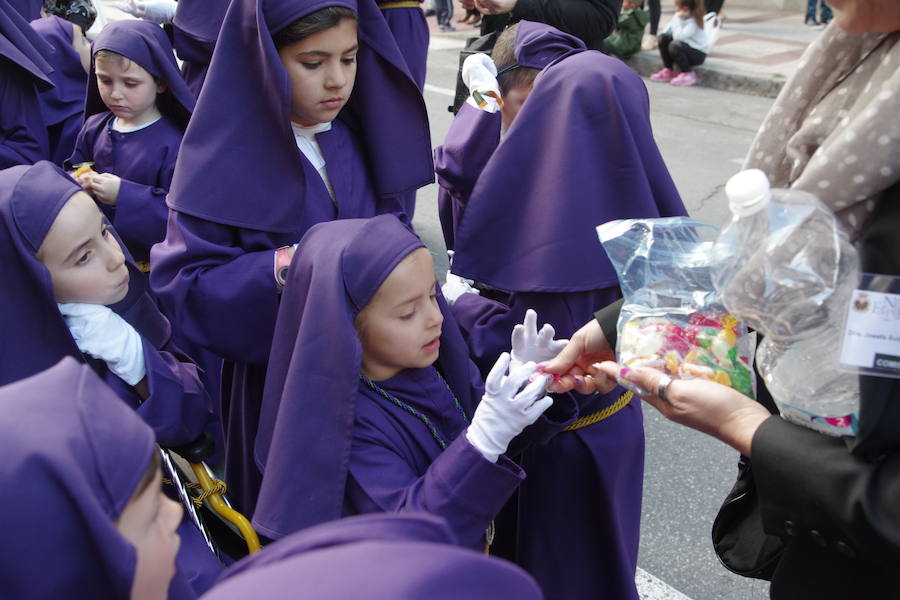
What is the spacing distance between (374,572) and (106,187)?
9.19ft

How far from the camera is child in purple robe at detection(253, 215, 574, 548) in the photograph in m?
1.66

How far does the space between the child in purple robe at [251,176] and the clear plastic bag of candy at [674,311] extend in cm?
91

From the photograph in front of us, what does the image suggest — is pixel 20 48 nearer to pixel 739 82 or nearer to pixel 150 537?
pixel 150 537

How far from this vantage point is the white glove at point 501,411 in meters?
1.65

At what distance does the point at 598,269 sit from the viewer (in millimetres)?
2023

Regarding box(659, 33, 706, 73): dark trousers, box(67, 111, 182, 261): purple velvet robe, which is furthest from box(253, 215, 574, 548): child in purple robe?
box(659, 33, 706, 73): dark trousers

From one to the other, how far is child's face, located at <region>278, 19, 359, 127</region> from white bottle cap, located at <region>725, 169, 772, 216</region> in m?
1.21

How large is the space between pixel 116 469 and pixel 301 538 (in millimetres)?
297

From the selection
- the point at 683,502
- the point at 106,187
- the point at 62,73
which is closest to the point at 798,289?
the point at 683,502

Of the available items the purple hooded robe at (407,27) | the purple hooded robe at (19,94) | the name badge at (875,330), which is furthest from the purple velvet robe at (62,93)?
the name badge at (875,330)

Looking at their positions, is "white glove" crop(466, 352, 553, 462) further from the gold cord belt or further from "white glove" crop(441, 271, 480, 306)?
"white glove" crop(441, 271, 480, 306)

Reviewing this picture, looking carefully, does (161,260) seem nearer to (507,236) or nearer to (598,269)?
(507,236)

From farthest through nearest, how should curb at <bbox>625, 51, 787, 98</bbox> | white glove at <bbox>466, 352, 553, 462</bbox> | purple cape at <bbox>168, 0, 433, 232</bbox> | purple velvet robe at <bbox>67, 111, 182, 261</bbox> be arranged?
curb at <bbox>625, 51, 787, 98</bbox>
purple velvet robe at <bbox>67, 111, 182, 261</bbox>
purple cape at <bbox>168, 0, 433, 232</bbox>
white glove at <bbox>466, 352, 553, 462</bbox>

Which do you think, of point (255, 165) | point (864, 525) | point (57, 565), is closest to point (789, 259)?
point (864, 525)
